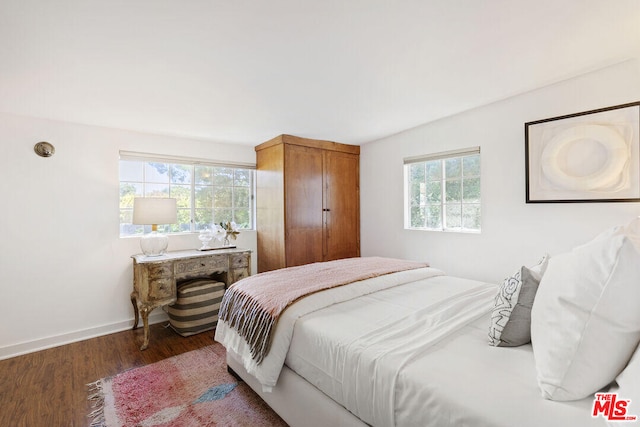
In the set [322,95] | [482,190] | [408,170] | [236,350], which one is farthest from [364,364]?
[408,170]

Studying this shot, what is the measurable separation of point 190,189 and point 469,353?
3.50 meters

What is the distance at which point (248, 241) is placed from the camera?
411 cm

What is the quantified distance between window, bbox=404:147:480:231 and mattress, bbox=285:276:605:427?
1740 millimetres

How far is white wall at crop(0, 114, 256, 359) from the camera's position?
2678mm

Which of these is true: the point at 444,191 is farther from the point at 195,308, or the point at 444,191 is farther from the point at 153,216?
the point at 153,216

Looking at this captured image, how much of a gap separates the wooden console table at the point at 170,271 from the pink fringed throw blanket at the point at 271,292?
109 centimetres

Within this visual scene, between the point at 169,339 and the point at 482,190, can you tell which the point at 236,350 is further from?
the point at 482,190

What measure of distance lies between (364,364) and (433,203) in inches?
109

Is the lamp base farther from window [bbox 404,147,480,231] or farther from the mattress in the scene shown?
window [bbox 404,147,480,231]

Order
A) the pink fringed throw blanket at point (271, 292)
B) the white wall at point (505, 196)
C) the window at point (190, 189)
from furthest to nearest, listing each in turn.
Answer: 1. the window at point (190, 189)
2. the white wall at point (505, 196)
3. the pink fringed throw blanket at point (271, 292)

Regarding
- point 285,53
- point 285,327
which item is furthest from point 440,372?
point 285,53

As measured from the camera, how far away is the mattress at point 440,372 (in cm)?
86

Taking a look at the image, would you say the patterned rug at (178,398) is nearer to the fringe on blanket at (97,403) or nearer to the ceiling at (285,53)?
the fringe on blanket at (97,403)

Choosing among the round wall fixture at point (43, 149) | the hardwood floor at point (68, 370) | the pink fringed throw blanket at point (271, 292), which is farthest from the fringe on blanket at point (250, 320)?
the round wall fixture at point (43, 149)
